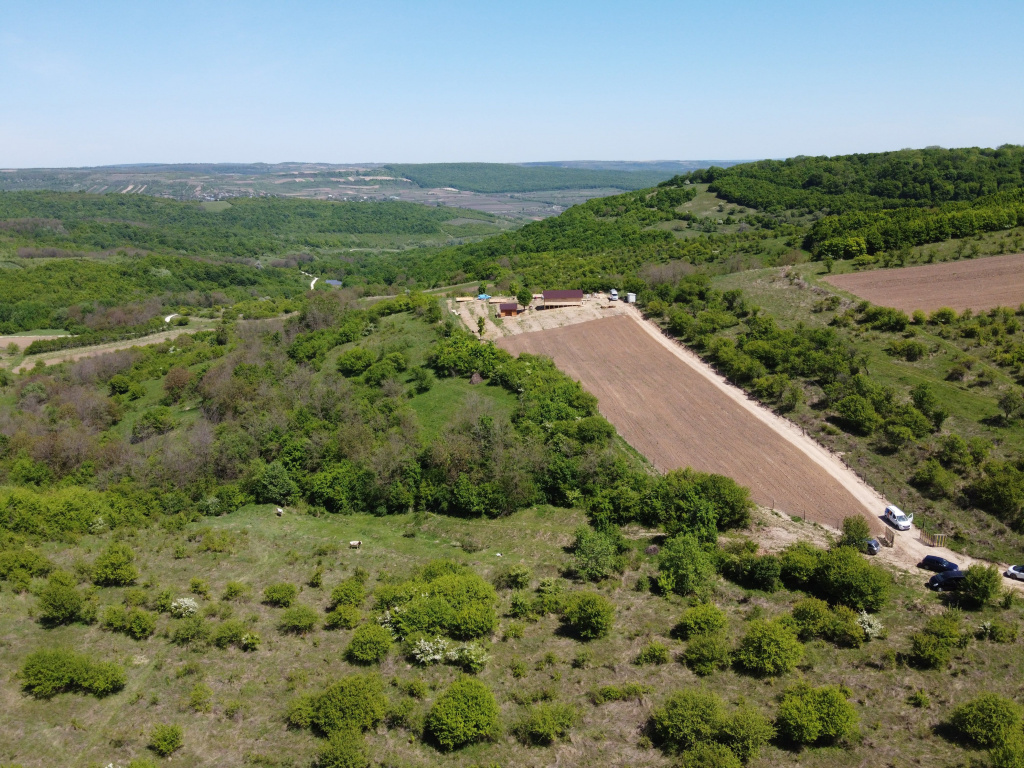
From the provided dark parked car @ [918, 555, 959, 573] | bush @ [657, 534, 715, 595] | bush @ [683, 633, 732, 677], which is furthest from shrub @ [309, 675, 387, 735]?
dark parked car @ [918, 555, 959, 573]

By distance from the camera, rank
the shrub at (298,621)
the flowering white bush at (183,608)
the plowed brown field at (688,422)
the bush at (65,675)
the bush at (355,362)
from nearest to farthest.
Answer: the bush at (65,675), the shrub at (298,621), the flowering white bush at (183,608), the plowed brown field at (688,422), the bush at (355,362)

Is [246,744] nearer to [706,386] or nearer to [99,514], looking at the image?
[99,514]

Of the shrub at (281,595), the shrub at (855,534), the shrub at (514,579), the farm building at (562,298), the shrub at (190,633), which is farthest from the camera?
the farm building at (562,298)

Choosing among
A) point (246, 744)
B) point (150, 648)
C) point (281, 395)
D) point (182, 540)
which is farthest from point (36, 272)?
point (246, 744)

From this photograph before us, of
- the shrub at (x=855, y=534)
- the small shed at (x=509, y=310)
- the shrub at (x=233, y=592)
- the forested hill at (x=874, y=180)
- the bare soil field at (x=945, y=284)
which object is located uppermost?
the forested hill at (x=874, y=180)

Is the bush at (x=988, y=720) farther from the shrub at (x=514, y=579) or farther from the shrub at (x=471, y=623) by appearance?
the shrub at (x=514, y=579)

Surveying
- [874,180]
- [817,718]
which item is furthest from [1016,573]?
[874,180]

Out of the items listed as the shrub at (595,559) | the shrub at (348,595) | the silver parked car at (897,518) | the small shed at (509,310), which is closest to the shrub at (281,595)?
the shrub at (348,595)

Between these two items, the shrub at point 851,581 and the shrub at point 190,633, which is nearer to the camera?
the shrub at point 190,633

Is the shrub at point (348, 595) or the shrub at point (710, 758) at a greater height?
the shrub at point (710, 758)
